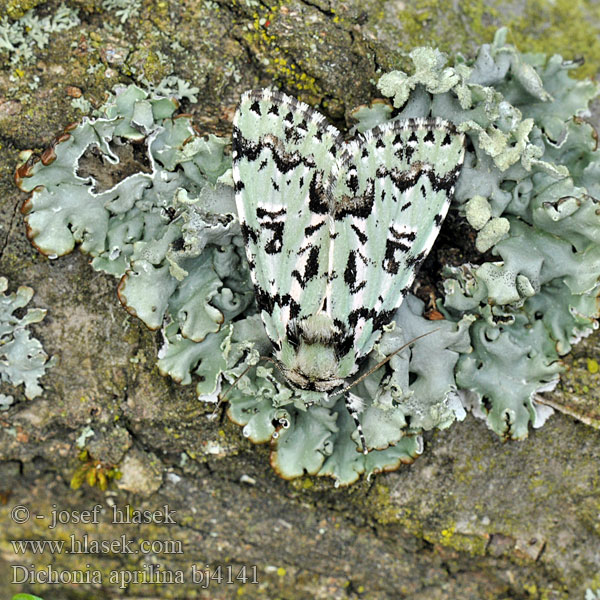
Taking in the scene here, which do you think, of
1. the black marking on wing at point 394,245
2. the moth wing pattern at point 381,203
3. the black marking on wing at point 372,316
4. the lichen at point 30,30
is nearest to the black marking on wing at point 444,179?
the moth wing pattern at point 381,203

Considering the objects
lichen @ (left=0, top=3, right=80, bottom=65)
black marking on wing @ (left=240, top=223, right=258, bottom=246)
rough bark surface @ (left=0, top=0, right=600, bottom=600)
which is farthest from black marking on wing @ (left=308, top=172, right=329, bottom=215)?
lichen @ (left=0, top=3, right=80, bottom=65)

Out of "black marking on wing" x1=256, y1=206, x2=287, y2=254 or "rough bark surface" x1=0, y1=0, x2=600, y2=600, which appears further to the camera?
"rough bark surface" x1=0, y1=0, x2=600, y2=600

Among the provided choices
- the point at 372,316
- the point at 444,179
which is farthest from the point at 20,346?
the point at 444,179

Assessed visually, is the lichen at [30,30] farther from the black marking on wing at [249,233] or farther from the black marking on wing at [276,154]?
the black marking on wing at [249,233]

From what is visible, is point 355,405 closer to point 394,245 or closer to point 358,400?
point 358,400

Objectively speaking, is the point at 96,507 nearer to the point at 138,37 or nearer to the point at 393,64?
the point at 138,37

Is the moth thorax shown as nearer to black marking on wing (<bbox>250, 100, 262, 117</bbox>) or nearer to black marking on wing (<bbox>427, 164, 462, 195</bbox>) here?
black marking on wing (<bbox>427, 164, 462, 195</bbox>)

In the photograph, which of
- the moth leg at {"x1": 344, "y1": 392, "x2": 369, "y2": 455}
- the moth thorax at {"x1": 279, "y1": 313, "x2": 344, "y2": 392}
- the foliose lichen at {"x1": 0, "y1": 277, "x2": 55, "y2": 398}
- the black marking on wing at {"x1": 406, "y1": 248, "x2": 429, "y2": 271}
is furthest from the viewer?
the foliose lichen at {"x1": 0, "y1": 277, "x2": 55, "y2": 398}
